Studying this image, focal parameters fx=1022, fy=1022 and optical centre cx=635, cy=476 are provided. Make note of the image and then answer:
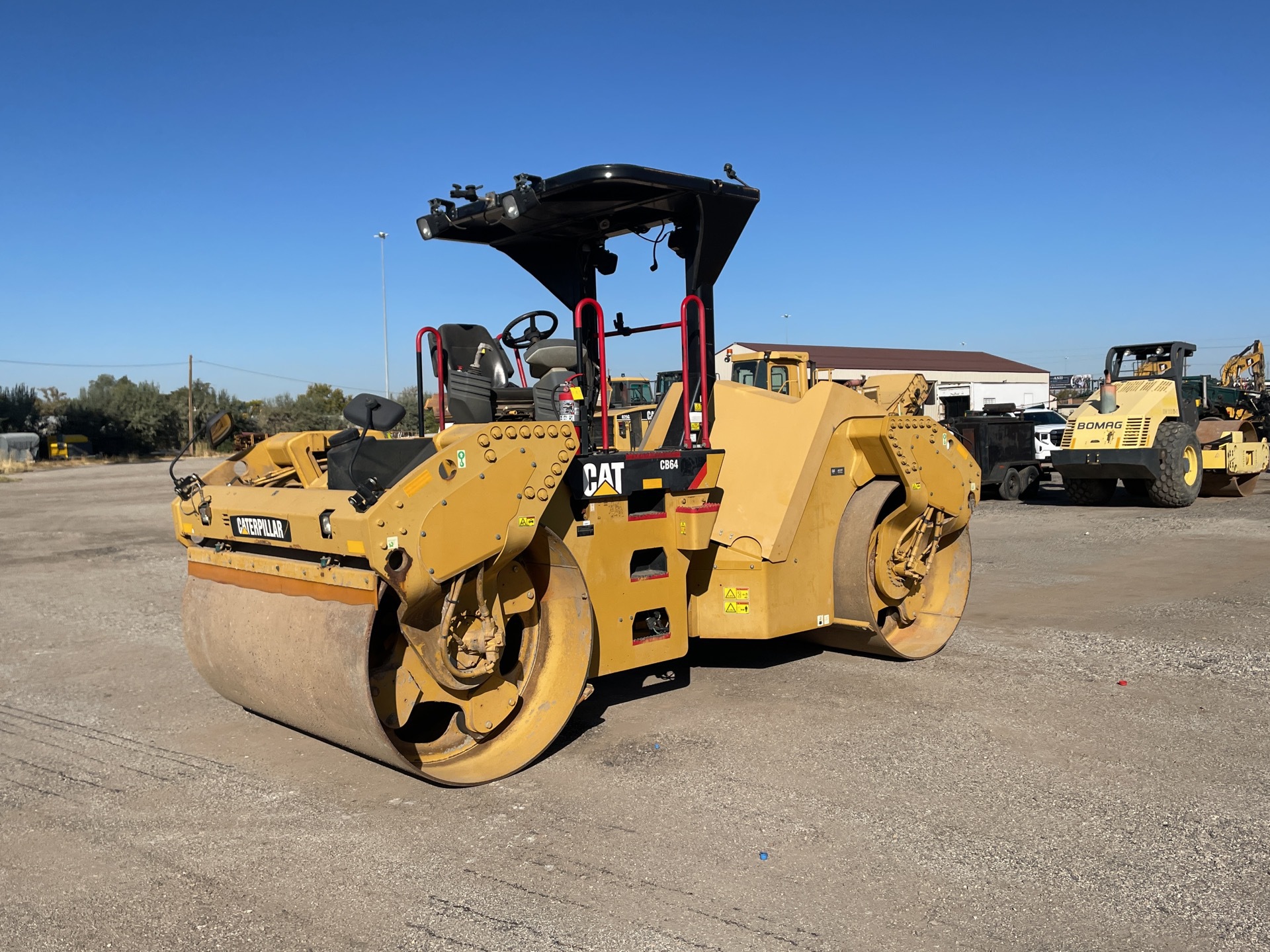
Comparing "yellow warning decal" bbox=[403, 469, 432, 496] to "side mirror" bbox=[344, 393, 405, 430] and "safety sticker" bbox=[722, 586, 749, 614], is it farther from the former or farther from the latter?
"safety sticker" bbox=[722, 586, 749, 614]

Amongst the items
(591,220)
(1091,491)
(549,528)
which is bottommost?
(1091,491)

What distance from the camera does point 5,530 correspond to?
1625 cm

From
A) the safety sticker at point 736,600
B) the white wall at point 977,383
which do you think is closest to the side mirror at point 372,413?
the safety sticker at point 736,600

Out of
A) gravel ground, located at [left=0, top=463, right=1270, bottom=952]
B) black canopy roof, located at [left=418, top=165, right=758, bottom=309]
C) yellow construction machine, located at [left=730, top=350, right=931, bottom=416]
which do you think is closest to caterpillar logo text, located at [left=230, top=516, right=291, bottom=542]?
gravel ground, located at [left=0, top=463, right=1270, bottom=952]

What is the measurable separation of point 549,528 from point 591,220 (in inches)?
75.0

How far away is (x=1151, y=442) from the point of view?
48.5 feet

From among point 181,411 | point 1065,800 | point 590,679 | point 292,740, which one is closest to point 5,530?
point 292,740

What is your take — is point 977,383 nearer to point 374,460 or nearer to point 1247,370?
point 1247,370

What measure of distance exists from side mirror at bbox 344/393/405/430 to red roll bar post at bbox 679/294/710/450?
63.2 inches

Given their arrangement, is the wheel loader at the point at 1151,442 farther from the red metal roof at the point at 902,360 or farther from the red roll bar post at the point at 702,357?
the red metal roof at the point at 902,360

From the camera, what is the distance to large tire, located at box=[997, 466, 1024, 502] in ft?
57.5

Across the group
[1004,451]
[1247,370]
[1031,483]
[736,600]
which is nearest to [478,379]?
[736,600]

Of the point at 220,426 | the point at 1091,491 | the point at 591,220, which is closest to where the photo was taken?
the point at 220,426

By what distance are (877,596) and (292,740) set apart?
3.43 meters
